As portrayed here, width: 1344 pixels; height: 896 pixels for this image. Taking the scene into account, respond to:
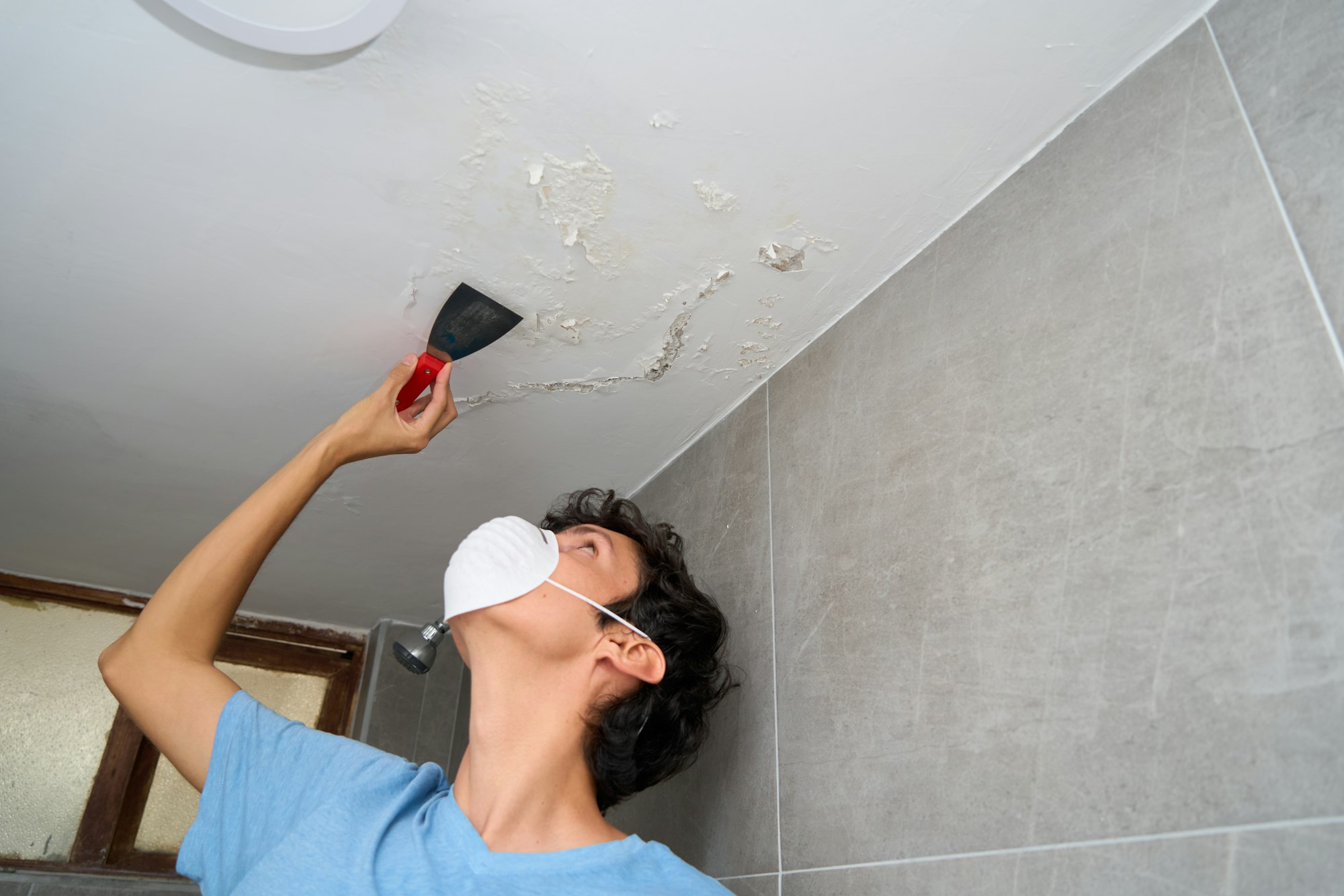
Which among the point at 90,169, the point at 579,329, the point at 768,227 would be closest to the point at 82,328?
the point at 90,169

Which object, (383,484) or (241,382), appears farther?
(383,484)

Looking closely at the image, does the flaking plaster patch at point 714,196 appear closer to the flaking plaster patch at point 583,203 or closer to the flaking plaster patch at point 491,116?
the flaking plaster patch at point 583,203

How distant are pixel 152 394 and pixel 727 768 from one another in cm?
107

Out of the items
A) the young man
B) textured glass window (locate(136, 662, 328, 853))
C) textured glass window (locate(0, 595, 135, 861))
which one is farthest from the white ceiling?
textured glass window (locate(136, 662, 328, 853))

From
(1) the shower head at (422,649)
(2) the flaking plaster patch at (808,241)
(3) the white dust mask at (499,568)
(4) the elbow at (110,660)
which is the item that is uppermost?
(2) the flaking plaster patch at (808,241)

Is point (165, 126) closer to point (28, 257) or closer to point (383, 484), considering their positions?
point (28, 257)

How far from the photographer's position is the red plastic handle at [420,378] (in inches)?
50.2

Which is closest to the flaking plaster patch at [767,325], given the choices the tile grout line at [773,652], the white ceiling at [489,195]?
the white ceiling at [489,195]

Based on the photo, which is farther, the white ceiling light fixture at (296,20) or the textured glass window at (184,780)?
the textured glass window at (184,780)

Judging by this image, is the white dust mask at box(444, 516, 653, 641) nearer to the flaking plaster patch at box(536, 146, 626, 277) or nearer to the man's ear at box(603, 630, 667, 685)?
the man's ear at box(603, 630, 667, 685)

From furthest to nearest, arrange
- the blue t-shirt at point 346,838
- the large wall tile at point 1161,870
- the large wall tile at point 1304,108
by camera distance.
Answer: the blue t-shirt at point 346,838 < the large wall tile at point 1304,108 < the large wall tile at point 1161,870

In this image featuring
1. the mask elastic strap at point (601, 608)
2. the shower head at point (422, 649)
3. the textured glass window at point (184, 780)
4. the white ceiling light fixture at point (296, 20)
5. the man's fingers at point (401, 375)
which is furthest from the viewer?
the textured glass window at point (184, 780)

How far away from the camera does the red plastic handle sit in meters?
1.28

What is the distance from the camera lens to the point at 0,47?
0.89 m
